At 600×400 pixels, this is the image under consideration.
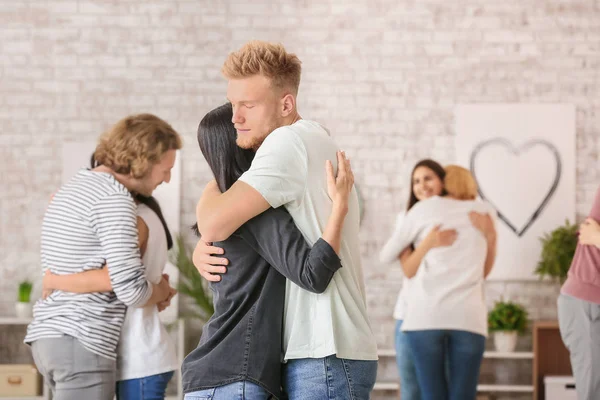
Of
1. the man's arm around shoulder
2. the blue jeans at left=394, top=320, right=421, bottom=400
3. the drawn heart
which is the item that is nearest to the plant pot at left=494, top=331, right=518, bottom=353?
the drawn heart

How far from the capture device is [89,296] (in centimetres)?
287

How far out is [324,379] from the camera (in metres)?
1.95

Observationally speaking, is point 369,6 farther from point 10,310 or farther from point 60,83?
point 10,310

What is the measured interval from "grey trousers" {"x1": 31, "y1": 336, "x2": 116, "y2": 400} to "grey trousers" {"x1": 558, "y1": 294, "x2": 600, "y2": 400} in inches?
78.6

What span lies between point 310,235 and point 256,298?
198 mm

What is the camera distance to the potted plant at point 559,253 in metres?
6.00

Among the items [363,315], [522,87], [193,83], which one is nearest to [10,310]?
[193,83]

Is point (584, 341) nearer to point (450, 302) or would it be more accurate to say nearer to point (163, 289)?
point (450, 302)

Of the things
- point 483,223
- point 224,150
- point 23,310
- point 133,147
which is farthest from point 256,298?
point 23,310

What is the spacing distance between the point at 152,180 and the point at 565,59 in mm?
4383

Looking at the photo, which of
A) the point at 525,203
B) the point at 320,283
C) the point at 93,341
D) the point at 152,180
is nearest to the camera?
the point at 320,283

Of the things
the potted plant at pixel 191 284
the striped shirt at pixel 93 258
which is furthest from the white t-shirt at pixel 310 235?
the potted plant at pixel 191 284

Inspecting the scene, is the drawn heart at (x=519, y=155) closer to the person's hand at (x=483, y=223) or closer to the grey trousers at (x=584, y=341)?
the person's hand at (x=483, y=223)

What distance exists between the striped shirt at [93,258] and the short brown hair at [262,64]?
37.4 inches
